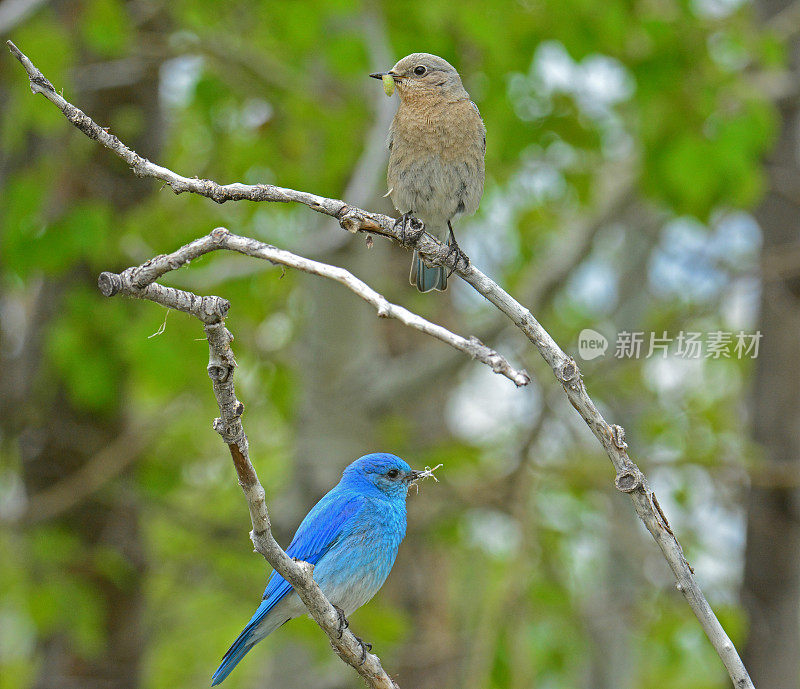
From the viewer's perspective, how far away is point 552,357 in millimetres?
1407

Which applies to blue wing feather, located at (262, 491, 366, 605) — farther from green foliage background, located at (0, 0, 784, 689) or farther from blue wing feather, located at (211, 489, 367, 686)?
green foliage background, located at (0, 0, 784, 689)

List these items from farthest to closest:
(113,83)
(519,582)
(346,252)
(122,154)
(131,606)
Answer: (131,606) < (113,83) < (346,252) < (519,582) < (122,154)

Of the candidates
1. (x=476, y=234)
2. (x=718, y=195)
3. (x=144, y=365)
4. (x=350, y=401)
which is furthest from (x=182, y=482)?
(x=718, y=195)

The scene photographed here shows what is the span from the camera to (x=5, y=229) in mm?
6523

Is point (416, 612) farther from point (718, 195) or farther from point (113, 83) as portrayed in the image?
point (113, 83)

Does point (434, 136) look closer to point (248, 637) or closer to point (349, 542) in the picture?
point (349, 542)

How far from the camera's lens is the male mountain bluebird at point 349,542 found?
1905 mm

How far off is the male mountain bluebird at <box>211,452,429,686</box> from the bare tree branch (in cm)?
54

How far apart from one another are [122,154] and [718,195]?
5.80 meters

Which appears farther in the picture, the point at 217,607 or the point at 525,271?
the point at 217,607

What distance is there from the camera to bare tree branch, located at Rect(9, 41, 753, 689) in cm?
136

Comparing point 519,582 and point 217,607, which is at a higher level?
point 217,607

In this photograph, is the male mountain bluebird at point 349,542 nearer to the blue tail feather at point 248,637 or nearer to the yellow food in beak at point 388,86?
the blue tail feather at point 248,637

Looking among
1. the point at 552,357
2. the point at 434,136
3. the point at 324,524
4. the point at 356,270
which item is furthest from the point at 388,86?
the point at 356,270
